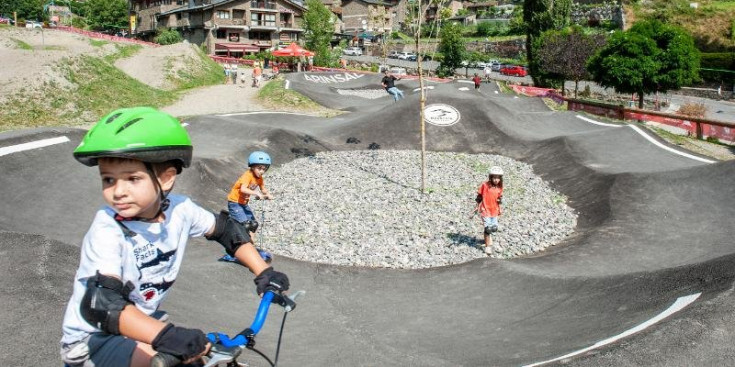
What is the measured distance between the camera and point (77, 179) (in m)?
14.1

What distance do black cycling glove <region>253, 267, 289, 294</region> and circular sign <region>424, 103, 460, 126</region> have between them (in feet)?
79.9

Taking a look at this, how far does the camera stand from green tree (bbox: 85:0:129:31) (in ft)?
423

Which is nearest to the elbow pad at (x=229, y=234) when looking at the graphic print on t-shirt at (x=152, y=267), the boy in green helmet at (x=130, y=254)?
the boy in green helmet at (x=130, y=254)

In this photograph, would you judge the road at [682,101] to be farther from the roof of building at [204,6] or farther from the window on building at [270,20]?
the window on building at [270,20]

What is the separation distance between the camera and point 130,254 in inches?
130

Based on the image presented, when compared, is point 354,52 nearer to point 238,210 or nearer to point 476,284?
point 238,210

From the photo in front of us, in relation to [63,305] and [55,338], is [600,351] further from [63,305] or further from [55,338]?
[63,305]

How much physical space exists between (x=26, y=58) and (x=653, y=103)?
51.2 metres

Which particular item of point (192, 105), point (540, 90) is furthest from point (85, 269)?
point (540, 90)

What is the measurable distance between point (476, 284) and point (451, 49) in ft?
198

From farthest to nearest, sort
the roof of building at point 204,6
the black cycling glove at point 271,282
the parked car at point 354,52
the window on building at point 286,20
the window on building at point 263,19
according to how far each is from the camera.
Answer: the parked car at point 354,52, the window on building at point 286,20, the window on building at point 263,19, the roof of building at point 204,6, the black cycling glove at point 271,282

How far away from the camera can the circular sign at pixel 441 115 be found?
27.2 meters

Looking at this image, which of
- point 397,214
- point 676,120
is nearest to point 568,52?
point 676,120

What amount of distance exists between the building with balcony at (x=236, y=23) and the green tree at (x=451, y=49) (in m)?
38.4
